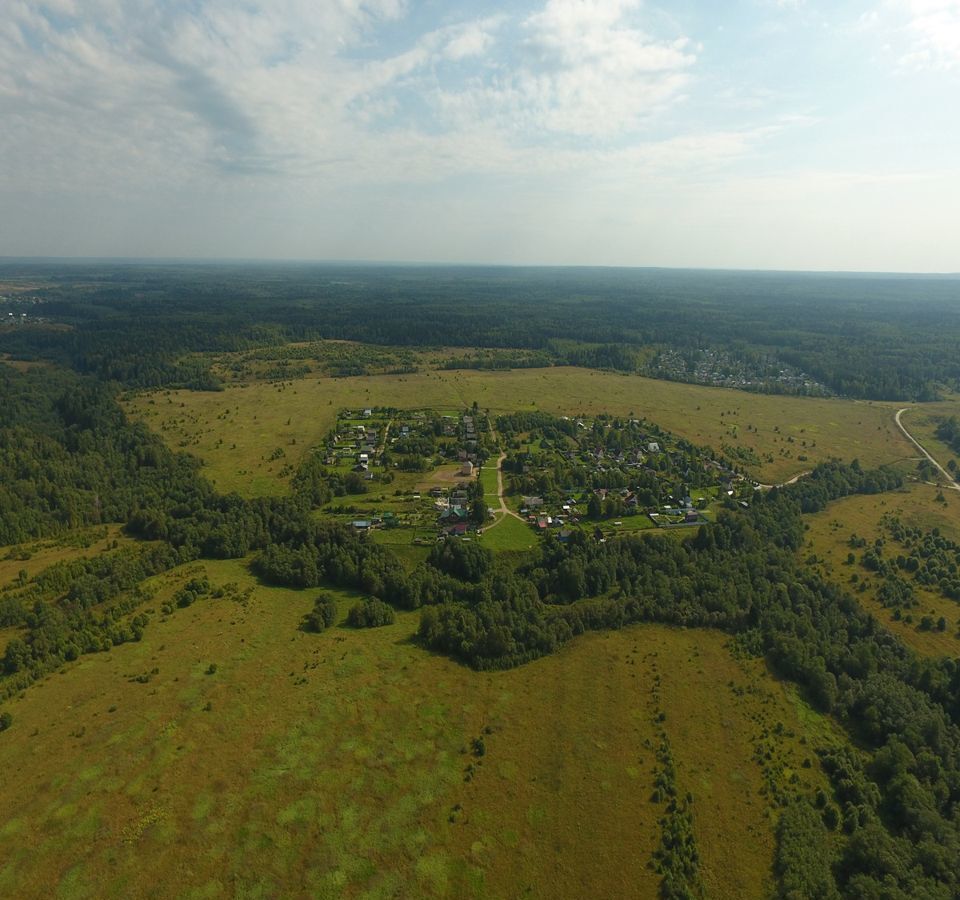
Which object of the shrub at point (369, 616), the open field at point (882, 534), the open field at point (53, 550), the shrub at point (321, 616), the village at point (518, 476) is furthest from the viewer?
the village at point (518, 476)

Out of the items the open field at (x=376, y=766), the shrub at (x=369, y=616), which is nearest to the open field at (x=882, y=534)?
the open field at (x=376, y=766)

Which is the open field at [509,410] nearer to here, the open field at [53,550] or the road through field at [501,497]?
the open field at [53,550]

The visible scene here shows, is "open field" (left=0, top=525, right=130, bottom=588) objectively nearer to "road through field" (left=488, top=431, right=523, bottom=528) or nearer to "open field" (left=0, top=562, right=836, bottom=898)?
"open field" (left=0, top=562, right=836, bottom=898)

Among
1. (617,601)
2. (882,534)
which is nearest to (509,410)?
(882,534)

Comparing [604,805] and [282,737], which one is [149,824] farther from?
[604,805]

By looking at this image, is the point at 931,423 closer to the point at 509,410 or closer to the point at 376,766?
the point at 509,410
